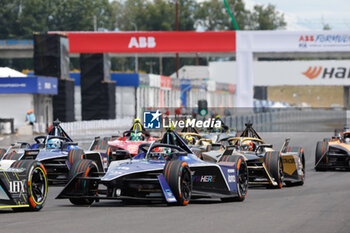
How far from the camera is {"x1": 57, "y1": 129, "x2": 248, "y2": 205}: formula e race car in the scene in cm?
1349

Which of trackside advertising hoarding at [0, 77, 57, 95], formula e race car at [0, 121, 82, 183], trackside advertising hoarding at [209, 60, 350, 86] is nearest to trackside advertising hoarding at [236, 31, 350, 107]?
trackside advertising hoarding at [0, 77, 57, 95]

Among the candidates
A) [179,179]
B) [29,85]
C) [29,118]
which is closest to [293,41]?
[29,85]

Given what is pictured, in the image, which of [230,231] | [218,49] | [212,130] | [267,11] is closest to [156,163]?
[230,231]

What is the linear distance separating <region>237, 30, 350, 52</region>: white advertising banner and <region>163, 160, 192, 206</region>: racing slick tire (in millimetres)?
39068

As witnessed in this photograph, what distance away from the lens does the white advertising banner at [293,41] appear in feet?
172

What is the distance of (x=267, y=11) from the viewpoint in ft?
539

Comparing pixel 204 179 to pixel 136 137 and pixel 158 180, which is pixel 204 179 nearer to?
pixel 158 180

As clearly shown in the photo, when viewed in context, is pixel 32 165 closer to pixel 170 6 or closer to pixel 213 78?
pixel 213 78

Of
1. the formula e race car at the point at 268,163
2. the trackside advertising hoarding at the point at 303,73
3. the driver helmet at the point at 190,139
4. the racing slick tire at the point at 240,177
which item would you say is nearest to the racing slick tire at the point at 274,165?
the formula e race car at the point at 268,163

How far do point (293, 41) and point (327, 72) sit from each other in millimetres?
21398

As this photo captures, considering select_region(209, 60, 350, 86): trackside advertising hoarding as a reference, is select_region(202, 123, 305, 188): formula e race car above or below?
below

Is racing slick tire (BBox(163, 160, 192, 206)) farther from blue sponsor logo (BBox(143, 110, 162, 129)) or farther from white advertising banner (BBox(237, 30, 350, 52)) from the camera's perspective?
white advertising banner (BBox(237, 30, 350, 52))

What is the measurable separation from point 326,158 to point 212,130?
5972 mm

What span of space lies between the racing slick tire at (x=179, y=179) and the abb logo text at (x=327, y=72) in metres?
60.5
